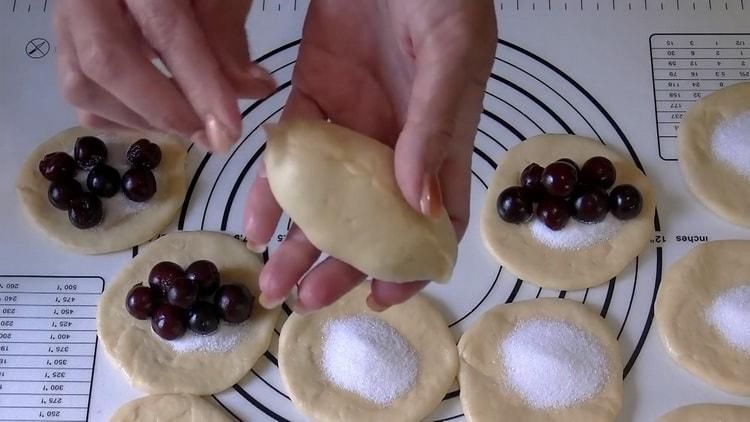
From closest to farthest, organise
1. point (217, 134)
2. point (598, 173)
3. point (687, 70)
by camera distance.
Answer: point (217, 134), point (598, 173), point (687, 70)

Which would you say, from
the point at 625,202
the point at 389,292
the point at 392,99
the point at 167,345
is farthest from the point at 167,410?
the point at 625,202

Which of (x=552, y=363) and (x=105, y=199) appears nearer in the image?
(x=552, y=363)

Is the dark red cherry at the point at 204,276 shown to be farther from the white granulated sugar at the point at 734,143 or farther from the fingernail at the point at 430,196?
the white granulated sugar at the point at 734,143

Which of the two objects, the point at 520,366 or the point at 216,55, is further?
the point at 520,366

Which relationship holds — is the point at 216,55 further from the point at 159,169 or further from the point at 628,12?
the point at 628,12

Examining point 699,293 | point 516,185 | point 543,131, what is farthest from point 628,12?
point 699,293

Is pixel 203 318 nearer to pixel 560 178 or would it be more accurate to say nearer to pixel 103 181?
pixel 103 181

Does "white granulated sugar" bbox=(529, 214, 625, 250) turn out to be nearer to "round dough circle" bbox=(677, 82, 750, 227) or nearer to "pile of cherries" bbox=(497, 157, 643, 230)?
"pile of cherries" bbox=(497, 157, 643, 230)
